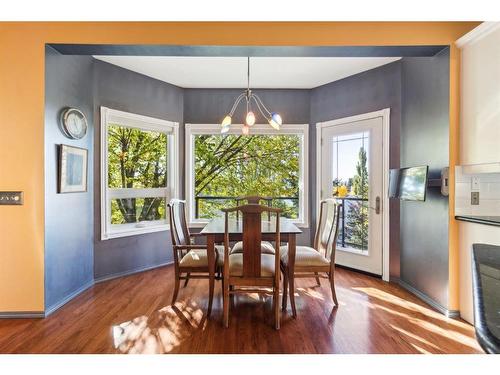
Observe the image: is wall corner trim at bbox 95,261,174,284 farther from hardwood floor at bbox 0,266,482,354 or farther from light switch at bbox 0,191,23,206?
light switch at bbox 0,191,23,206

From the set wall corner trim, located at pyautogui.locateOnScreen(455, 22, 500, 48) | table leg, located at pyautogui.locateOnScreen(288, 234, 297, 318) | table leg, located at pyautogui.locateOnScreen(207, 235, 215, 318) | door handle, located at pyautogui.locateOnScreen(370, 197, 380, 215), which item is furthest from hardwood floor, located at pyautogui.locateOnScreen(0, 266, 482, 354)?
wall corner trim, located at pyautogui.locateOnScreen(455, 22, 500, 48)

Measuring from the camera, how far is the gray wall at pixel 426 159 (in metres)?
2.52

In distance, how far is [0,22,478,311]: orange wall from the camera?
2.39 metres

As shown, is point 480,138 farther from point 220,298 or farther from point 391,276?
point 220,298

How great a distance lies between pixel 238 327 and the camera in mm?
2248

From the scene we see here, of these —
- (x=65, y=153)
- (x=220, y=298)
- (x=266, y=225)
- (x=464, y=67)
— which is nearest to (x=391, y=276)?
(x=266, y=225)

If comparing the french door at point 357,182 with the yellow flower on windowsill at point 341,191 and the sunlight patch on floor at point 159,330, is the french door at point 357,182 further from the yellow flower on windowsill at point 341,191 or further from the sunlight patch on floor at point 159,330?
the sunlight patch on floor at point 159,330

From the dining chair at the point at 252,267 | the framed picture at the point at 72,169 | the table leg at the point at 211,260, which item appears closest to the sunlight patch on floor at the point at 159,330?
the table leg at the point at 211,260

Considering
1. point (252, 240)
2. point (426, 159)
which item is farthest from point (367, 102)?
point (252, 240)

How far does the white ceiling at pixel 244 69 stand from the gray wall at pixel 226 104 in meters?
0.12

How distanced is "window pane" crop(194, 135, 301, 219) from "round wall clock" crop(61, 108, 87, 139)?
1625 millimetres

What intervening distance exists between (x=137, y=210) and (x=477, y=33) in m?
4.02
